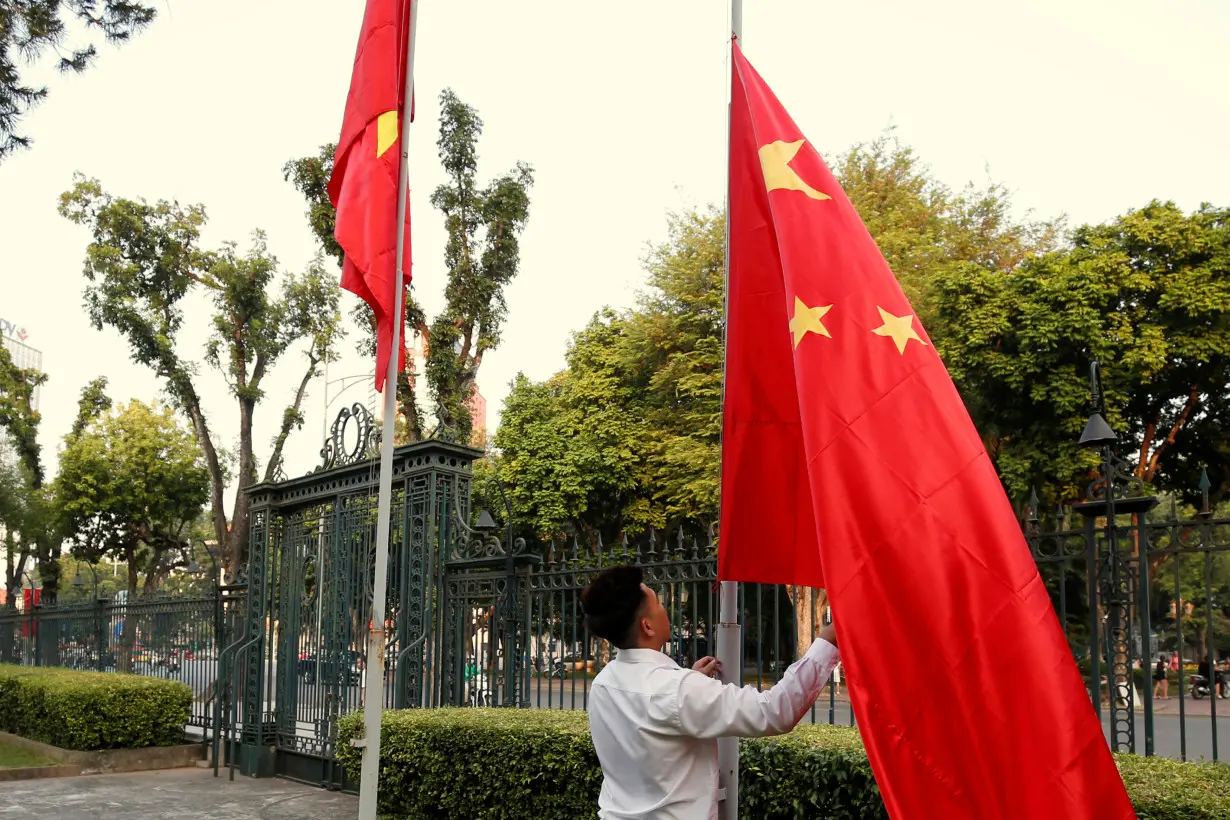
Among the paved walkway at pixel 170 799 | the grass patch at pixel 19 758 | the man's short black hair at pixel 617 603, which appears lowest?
the grass patch at pixel 19 758

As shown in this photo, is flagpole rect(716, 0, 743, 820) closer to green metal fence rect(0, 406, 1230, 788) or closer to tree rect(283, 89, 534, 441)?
green metal fence rect(0, 406, 1230, 788)

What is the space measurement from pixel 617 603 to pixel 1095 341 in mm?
19972

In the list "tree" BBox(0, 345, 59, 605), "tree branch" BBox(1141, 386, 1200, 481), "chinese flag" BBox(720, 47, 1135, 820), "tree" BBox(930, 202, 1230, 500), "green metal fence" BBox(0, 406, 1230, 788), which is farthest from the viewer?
"tree" BBox(0, 345, 59, 605)

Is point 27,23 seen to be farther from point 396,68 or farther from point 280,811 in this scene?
point 280,811

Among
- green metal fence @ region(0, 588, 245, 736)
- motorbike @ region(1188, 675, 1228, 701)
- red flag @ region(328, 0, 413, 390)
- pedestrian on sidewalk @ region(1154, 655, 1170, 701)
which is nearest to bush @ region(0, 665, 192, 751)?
green metal fence @ region(0, 588, 245, 736)

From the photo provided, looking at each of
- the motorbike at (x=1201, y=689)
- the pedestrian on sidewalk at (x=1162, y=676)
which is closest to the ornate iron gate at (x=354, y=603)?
the pedestrian on sidewalk at (x=1162, y=676)

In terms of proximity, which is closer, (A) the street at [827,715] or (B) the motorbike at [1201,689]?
(A) the street at [827,715]

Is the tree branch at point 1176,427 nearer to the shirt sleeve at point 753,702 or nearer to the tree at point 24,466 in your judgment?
the shirt sleeve at point 753,702

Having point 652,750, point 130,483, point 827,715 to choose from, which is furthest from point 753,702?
point 130,483

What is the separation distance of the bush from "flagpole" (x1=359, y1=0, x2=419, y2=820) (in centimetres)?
970

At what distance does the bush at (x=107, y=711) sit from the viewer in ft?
42.5

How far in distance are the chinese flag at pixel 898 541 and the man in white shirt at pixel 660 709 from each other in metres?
0.28

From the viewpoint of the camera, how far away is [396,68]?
203 inches

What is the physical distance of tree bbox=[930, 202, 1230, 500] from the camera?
67.9 feet
